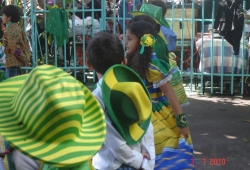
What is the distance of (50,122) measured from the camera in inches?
67.4

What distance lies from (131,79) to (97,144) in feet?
2.43

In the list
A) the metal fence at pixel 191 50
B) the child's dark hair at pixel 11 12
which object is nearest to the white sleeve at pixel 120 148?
the child's dark hair at pixel 11 12

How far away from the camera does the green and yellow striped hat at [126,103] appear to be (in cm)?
225

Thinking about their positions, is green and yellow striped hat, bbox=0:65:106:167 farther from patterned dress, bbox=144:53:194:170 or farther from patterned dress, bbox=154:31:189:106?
patterned dress, bbox=154:31:189:106

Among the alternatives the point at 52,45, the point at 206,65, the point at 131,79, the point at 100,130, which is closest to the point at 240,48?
the point at 206,65

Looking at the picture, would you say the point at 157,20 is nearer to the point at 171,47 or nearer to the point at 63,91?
the point at 171,47

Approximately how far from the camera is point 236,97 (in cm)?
830

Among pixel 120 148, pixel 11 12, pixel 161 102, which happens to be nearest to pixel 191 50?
pixel 11 12

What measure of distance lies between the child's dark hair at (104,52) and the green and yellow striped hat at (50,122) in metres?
0.78

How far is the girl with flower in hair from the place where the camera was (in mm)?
3242
